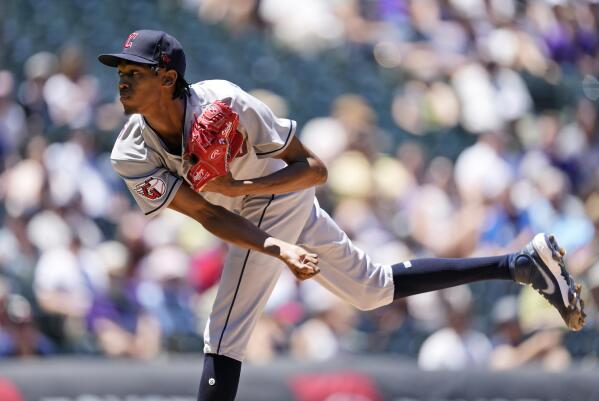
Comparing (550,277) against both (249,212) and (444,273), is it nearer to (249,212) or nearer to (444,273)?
(444,273)

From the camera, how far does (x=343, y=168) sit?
32.1 feet

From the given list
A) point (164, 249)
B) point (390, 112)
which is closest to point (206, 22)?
point (390, 112)

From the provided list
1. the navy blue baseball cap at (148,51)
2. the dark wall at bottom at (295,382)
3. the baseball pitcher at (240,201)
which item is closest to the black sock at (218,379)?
the baseball pitcher at (240,201)

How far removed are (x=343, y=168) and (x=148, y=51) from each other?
16.4 feet

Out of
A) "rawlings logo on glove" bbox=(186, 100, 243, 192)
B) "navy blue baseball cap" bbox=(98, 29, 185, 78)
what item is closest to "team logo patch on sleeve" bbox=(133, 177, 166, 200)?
"rawlings logo on glove" bbox=(186, 100, 243, 192)

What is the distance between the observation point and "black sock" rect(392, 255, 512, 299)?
5.50 meters

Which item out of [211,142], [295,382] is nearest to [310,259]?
[211,142]

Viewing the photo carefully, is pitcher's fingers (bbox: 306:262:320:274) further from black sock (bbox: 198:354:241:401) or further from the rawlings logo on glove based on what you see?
black sock (bbox: 198:354:241:401)

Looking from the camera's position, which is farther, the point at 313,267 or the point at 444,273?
the point at 444,273

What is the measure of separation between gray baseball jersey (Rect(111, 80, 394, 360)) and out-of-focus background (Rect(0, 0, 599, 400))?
2.44 metres

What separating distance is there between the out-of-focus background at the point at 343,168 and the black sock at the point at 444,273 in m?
2.42

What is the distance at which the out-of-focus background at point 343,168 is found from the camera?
838 cm

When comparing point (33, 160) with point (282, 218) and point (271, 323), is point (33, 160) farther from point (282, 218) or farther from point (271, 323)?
point (282, 218)

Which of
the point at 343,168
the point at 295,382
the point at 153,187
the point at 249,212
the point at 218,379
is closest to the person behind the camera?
the point at 153,187
